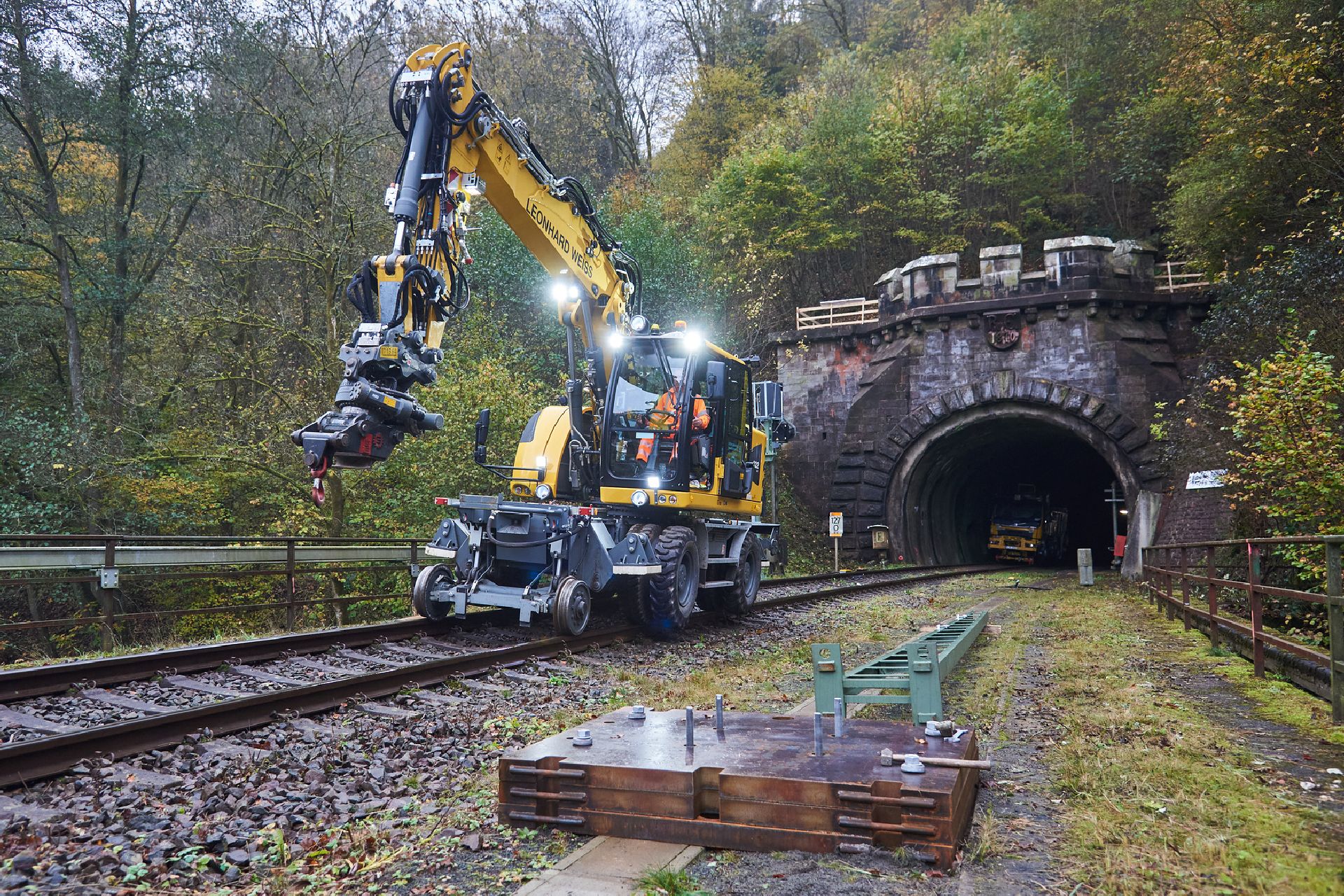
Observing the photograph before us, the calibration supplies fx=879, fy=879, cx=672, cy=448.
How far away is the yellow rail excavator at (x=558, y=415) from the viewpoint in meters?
7.13

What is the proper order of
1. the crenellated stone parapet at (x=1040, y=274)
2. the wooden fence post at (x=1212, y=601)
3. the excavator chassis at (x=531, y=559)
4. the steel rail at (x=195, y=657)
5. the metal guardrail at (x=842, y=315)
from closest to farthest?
1. the steel rail at (x=195, y=657)
2. the wooden fence post at (x=1212, y=601)
3. the excavator chassis at (x=531, y=559)
4. the crenellated stone parapet at (x=1040, y=274)
5. the metal guardrail at (x=842, y=315)

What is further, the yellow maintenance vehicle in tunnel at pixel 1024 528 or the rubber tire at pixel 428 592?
the yellow maintenance vehicle in tunnel at pixel 1024 528

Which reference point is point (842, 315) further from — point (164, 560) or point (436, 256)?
point (164, 560)

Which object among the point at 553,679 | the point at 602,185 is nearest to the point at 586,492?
the point at 553,679

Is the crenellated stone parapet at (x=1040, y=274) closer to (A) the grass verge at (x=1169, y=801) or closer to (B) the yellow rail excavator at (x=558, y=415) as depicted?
(B) the yellow rail excavator at (x=558, y=415)

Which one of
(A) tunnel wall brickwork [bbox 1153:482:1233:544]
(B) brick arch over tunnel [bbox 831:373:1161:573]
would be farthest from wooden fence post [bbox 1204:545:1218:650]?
(B) brick arch over tunnel [bbox 831:373:1161:573]

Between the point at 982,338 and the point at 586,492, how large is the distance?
17.6m

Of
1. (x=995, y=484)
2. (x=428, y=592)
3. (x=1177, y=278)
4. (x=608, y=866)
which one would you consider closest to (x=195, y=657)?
(x=428, y=592)

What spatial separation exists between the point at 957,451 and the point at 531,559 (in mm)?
21830

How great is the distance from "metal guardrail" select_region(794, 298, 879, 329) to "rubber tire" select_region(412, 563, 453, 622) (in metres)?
20.4

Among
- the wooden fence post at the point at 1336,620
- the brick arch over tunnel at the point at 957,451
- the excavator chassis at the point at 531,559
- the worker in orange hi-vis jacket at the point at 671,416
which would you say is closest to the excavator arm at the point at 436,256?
the worker in orange hi-vis jacket at the point at 671,416

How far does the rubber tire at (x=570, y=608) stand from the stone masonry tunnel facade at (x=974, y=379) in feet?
58.6

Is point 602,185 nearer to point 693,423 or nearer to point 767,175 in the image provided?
point 767,175

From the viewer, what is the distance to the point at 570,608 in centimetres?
871
